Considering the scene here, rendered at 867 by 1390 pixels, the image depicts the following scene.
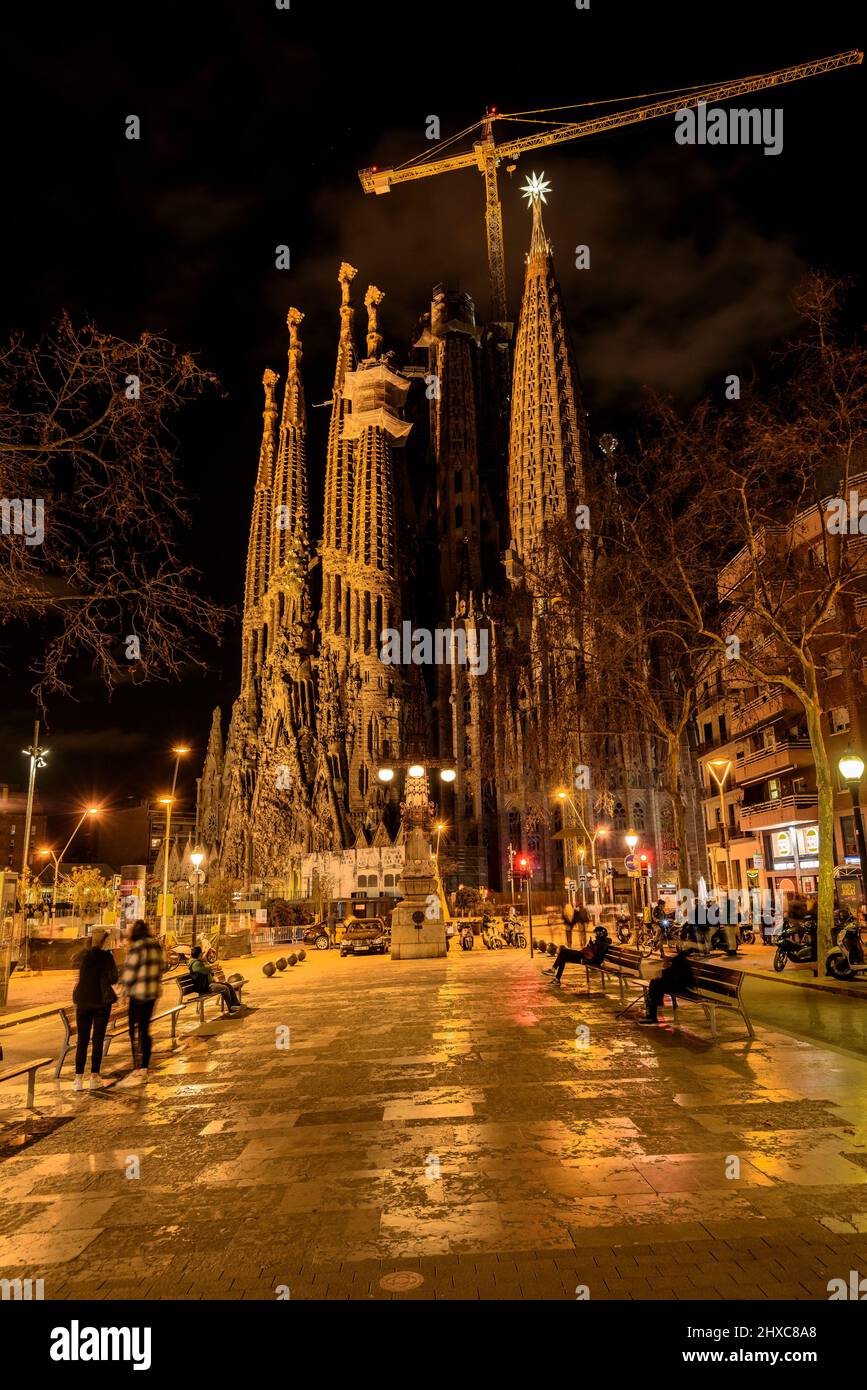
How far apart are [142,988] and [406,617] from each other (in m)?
72.0

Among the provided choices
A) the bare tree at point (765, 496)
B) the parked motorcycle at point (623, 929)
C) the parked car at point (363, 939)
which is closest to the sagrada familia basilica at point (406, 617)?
the parked motorcycle at point (623, 929)

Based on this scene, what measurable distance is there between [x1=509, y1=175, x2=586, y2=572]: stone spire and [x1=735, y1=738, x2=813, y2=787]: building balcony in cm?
3243

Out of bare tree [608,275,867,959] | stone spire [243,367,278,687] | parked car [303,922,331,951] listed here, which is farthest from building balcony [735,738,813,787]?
stone spire [243,367,278,687]

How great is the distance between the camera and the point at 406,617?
81188 mm

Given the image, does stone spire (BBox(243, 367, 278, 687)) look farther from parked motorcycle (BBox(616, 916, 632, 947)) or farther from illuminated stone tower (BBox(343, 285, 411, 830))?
parked motorcycle (BBox(616, 916, 632, 947))

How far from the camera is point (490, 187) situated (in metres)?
104

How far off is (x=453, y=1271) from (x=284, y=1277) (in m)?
0.84

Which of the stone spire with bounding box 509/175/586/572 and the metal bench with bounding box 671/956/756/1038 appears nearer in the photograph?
the metal bench with bounding box 671/956/756/1038

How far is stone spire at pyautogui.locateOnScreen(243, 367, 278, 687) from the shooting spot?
272 ft

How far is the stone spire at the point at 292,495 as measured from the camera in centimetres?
7962

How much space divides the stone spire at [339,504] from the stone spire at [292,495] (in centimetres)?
348

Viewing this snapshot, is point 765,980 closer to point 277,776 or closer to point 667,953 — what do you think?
point 667,953

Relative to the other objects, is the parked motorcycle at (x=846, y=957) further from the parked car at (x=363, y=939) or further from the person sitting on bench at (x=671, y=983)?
the parked car at (x=363, y=939)

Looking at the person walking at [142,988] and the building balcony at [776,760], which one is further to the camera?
the building balcony at [776,760]
